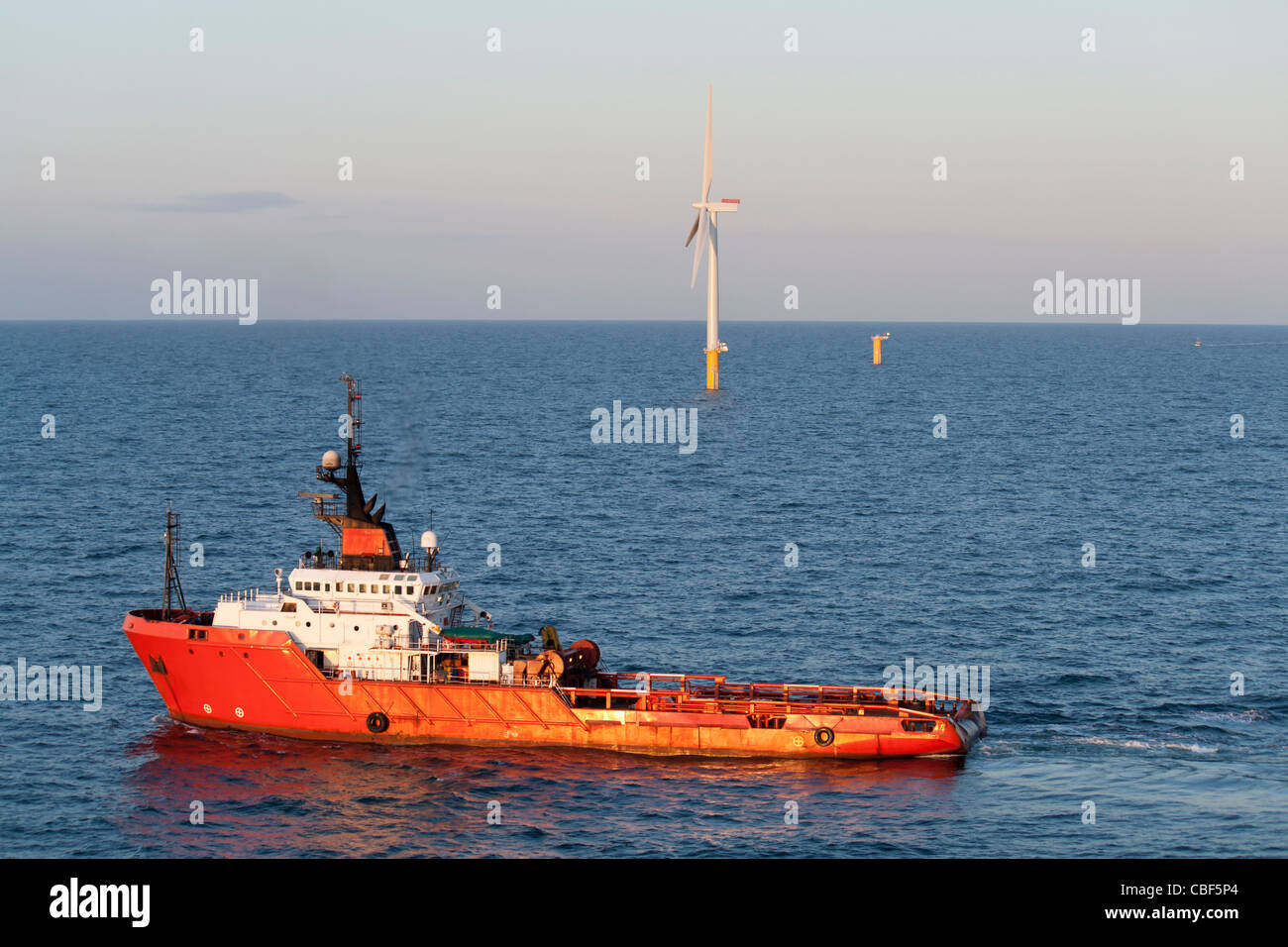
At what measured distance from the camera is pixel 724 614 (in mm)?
76688

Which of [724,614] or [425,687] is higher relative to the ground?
[724,614]

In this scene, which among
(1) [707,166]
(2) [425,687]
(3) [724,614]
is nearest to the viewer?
(2) [425,687]

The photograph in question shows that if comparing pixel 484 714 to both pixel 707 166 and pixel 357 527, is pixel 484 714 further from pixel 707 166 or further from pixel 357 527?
pixel 707 166

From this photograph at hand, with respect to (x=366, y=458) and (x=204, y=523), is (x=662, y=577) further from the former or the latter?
(x=366, y=458)

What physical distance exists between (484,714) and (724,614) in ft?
73.4

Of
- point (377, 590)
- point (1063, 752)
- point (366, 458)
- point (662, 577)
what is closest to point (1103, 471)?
point (662, 577)

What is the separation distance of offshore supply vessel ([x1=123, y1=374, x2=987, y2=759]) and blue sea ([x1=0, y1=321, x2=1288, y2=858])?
1.08 meters

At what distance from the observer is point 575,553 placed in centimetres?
9000

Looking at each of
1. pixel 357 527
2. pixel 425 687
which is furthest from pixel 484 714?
pixel 357 527

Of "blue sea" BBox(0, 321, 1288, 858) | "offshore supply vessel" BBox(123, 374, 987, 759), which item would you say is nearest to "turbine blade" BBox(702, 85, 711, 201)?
"blue sea" BBox(0, 321, 1288, 858)

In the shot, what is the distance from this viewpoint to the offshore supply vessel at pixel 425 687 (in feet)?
185

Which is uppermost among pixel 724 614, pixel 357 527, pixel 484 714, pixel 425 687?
pixel 357 527

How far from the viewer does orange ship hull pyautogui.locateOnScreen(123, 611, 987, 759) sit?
184 ft
